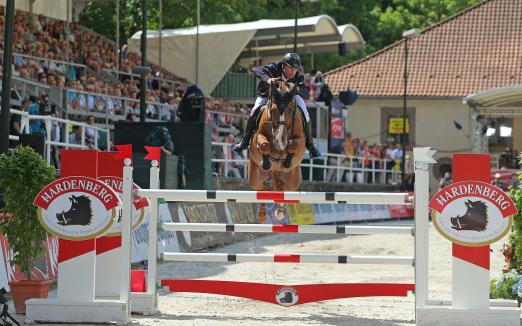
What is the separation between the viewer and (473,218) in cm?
1040

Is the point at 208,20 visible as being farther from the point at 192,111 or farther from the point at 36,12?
the point at 192,111

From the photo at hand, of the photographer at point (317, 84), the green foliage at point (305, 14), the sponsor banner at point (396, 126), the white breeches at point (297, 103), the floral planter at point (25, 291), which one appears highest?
the green foliage at point (305, 14)

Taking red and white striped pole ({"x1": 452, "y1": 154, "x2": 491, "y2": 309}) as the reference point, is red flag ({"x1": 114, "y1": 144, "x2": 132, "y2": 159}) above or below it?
above

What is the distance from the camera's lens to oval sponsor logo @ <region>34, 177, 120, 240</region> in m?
10.7

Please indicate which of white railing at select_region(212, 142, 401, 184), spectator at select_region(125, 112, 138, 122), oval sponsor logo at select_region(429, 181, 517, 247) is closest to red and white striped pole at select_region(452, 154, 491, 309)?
oval sponsor logo at select_region(429, 181, 517, 247)

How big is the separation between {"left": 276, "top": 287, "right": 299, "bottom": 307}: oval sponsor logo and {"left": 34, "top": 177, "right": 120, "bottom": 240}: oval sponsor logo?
1.81 m

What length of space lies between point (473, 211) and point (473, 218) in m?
0.06

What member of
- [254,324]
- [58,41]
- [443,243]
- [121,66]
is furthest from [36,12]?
[254,324]

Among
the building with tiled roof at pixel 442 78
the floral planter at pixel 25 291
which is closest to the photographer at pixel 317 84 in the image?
the building with tiled roof at pixel 442 78

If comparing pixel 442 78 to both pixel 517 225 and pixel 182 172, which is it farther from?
pixel 517 225

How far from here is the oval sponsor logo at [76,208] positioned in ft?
35.1

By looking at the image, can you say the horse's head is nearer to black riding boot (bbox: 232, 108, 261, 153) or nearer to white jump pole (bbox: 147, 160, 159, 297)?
black riding boot (bbox: 232, 108, 261, 153)

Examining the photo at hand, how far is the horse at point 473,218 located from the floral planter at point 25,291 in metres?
4.14

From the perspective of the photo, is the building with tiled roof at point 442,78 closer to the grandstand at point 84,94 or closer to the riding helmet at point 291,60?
the grandstand at point 84,94
